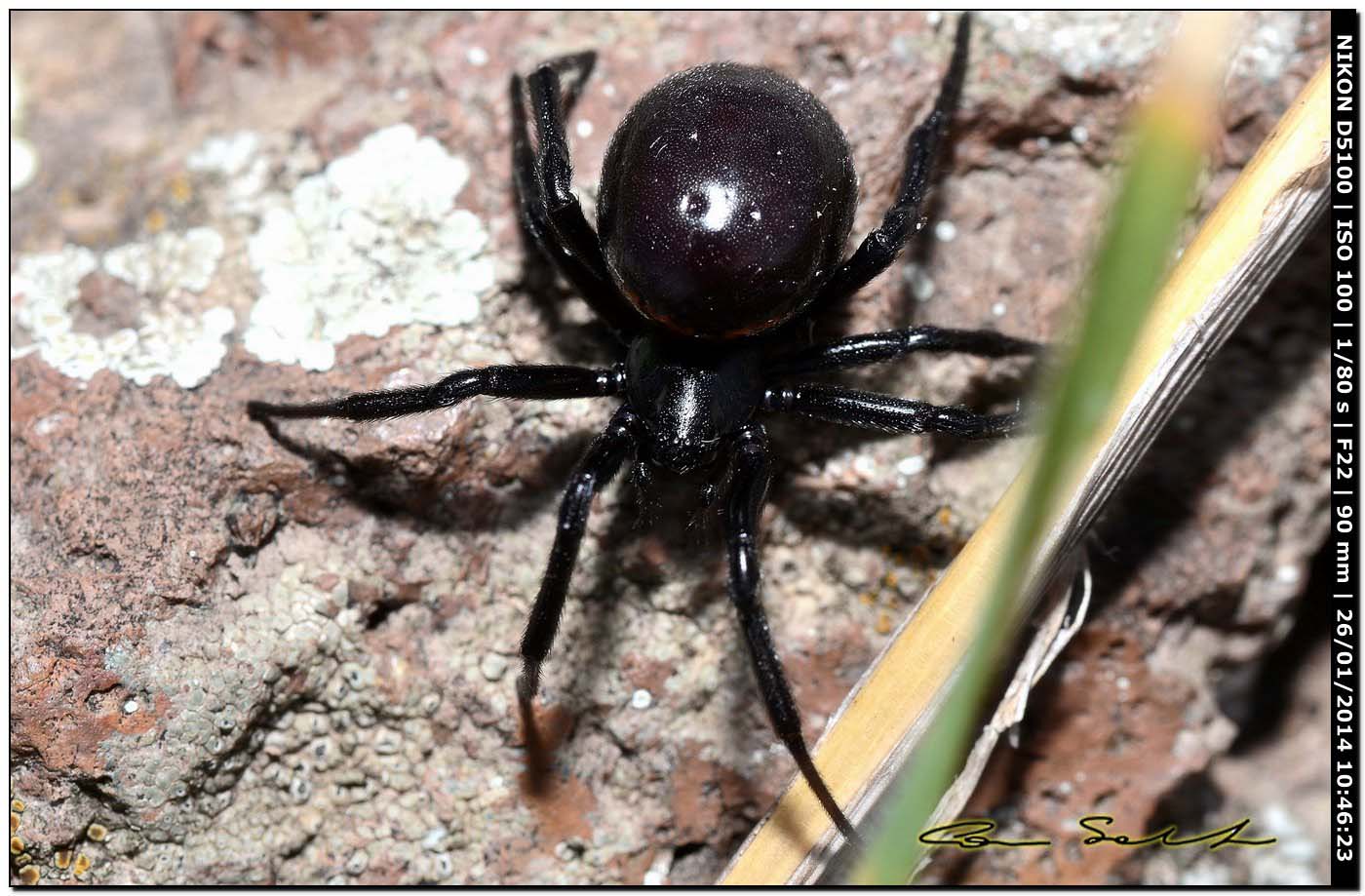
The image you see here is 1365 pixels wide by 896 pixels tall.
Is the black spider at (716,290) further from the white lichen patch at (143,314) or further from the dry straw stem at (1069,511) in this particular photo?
the white lichen patch at (143,314)

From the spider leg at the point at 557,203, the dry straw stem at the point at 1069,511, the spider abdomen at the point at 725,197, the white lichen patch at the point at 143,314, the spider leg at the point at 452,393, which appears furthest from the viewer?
the white lichen patch at the point at 143,314

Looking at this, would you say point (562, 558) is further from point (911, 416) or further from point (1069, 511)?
point (1069, 511)

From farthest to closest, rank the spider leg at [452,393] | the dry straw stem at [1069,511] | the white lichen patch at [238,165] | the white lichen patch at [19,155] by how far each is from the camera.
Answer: the white lichen patch at [19,155], the white lichen patch at [238,165], the spider leg at [452,393], the dry straw stem at [1069,511]

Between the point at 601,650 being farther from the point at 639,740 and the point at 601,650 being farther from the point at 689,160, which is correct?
the point at 689,160

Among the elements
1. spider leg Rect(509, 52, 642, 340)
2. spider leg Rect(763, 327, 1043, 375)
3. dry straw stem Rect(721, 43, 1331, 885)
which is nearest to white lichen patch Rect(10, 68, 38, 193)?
spider leg Rect(509, 52, 642, 340)

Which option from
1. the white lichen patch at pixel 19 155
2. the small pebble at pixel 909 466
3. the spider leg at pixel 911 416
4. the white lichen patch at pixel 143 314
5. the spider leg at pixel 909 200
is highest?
the spider leg at pixel 909 200

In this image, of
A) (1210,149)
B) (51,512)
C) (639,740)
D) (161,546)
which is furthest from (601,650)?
(1210,149)
